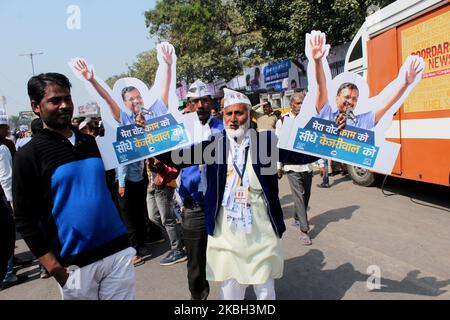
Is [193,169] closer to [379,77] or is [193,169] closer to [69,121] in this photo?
[69,121]

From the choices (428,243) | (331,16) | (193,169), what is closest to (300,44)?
(331,16)

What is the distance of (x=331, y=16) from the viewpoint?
11164 millimetres

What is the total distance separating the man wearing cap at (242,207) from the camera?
101 inches

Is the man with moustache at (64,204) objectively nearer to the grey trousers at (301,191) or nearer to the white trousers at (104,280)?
the white trousers at (104,280)

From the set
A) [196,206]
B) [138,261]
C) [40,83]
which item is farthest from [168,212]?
[40,83]

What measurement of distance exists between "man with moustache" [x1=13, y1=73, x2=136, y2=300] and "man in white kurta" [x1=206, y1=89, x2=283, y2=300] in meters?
0.72

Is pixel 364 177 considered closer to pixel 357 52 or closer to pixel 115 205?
pixel 357 52

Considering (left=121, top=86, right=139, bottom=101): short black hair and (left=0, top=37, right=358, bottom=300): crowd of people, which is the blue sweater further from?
(left=121, top=86, right=139, bottom=101): short black hair

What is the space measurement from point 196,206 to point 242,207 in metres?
0.67

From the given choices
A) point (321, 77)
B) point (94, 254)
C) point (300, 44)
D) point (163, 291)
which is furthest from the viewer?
point (300, 44)

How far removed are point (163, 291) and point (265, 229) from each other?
5.70 ft

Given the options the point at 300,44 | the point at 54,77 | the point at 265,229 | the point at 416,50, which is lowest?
the point at 265,229

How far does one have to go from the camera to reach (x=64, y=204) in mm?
2049

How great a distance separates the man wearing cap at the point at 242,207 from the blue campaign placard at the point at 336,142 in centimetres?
25
